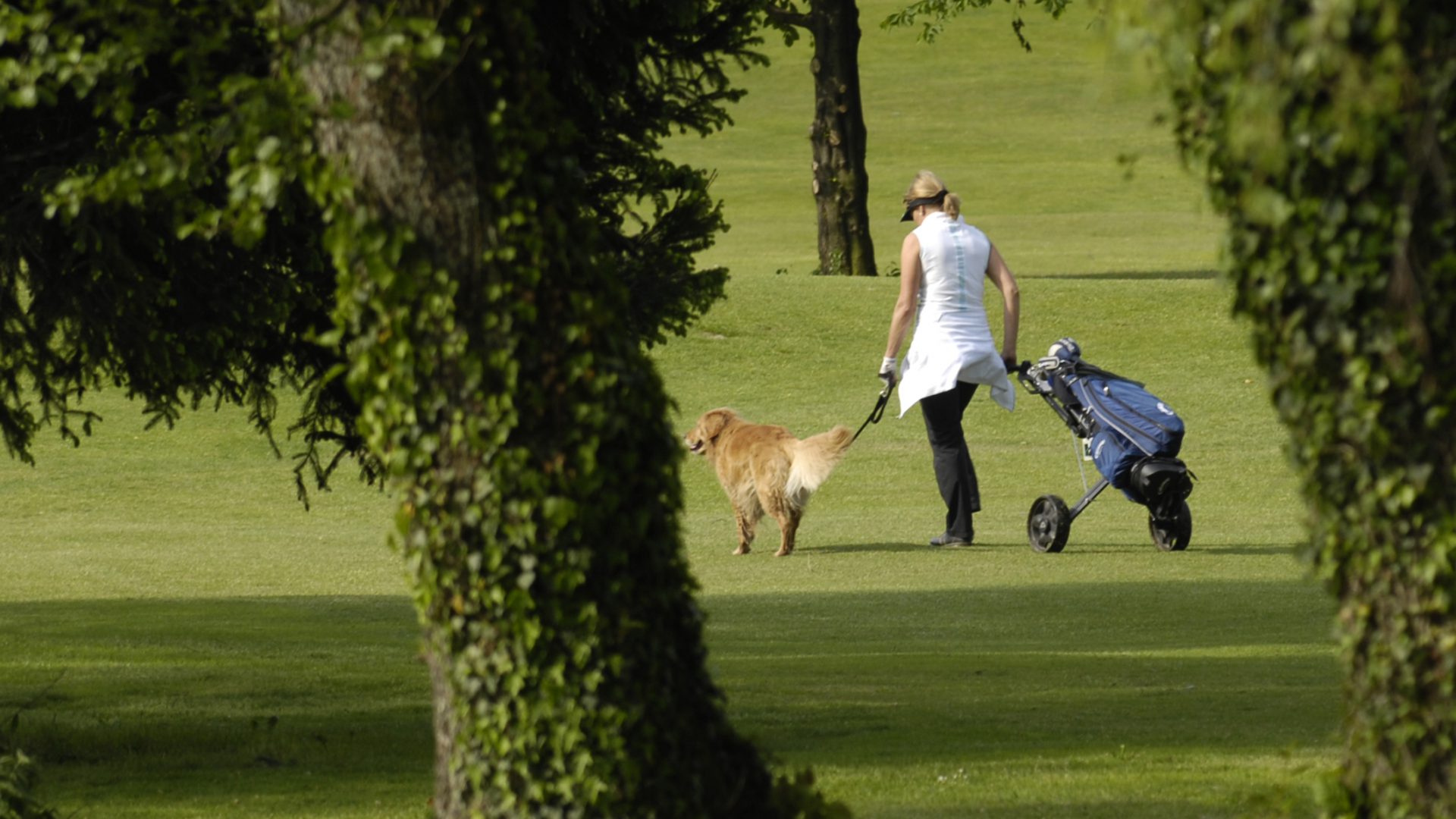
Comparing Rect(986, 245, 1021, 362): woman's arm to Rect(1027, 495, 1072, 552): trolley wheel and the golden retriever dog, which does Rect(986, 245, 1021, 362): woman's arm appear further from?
the golden retriever dog

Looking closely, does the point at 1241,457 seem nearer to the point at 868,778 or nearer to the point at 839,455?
the point at 839,455

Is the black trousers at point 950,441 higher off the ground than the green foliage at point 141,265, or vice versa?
the green foliage at point 141,265

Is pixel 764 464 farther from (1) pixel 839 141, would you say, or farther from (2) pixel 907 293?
(1) pixel 839 141

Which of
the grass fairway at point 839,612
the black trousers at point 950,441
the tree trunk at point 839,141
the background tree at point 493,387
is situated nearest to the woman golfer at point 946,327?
the black trousers at point 950,441

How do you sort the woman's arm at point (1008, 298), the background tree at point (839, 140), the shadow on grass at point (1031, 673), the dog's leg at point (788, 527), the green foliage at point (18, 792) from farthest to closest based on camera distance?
the background tree at point (839, 140), the dog's leg at point (788, 527), the woman's arm at point (1008, 298), the shadow on grass at point (1031, 673), the green foliage at point (18, 792)

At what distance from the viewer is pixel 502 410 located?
4953 mm

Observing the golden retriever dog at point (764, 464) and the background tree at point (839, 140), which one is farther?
the background tree at point (839, 140)

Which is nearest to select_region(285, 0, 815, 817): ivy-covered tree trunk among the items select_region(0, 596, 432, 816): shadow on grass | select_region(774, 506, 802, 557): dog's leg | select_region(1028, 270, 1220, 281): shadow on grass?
select_region(0, 596, 432, 816): shadow on grass

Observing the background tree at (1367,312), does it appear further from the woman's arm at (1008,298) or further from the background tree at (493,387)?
the woman's arm at (1008,298)

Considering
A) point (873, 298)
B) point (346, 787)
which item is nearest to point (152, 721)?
point (346, 787)

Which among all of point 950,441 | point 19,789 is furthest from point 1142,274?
point 19,789

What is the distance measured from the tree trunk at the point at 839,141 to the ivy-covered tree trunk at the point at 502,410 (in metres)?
26.4

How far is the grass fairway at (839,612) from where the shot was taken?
26.1ft

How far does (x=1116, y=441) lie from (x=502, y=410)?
9305 millimetres
